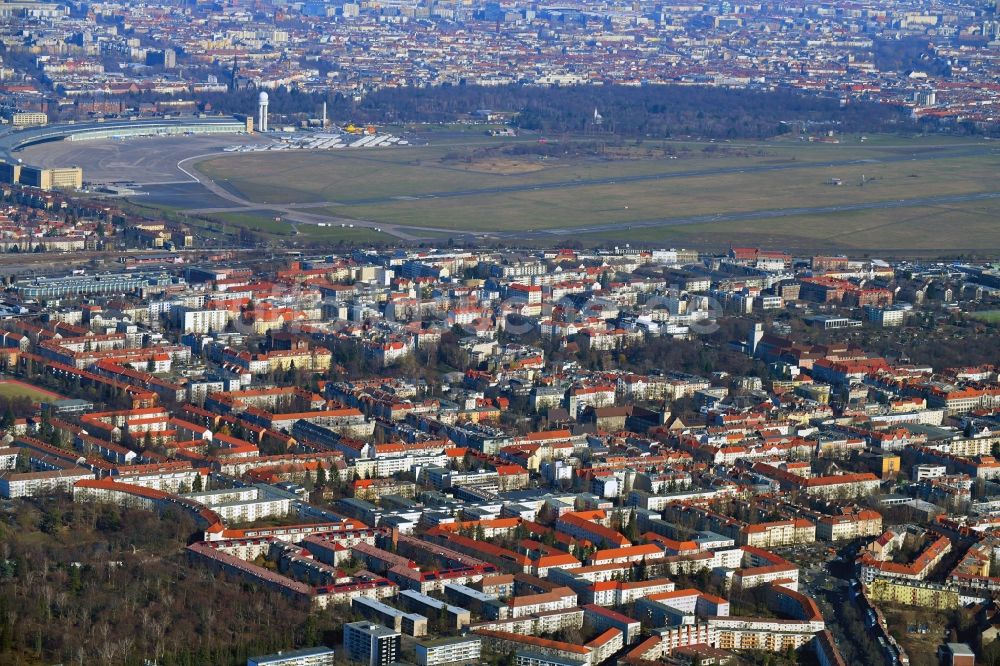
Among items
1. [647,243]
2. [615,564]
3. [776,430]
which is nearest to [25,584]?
[615,564]

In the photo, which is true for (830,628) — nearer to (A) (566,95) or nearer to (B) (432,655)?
(B) (432,655)

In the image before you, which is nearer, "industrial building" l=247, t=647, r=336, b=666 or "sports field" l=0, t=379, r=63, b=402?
"industrial building" l=247, t=647, r=336, b=666

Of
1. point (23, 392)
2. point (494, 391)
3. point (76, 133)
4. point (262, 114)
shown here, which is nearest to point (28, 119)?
point (76, 133)

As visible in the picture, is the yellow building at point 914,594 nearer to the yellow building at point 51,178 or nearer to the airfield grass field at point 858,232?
the airfield grass field at point 858,232

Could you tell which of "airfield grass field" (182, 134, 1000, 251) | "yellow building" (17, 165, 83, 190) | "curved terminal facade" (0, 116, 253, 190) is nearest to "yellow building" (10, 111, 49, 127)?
"curved terminal facade" (0, 116, 253, 190)

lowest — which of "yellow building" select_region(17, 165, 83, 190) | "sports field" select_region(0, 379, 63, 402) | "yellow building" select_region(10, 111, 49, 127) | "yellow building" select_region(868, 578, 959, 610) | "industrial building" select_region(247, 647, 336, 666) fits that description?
"yellow building" select_region(10, 111, 49, 127)

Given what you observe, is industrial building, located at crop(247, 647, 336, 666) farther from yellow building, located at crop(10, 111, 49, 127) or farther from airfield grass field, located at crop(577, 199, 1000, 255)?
yellow building, located at crop(10, 111, 49, 127)
